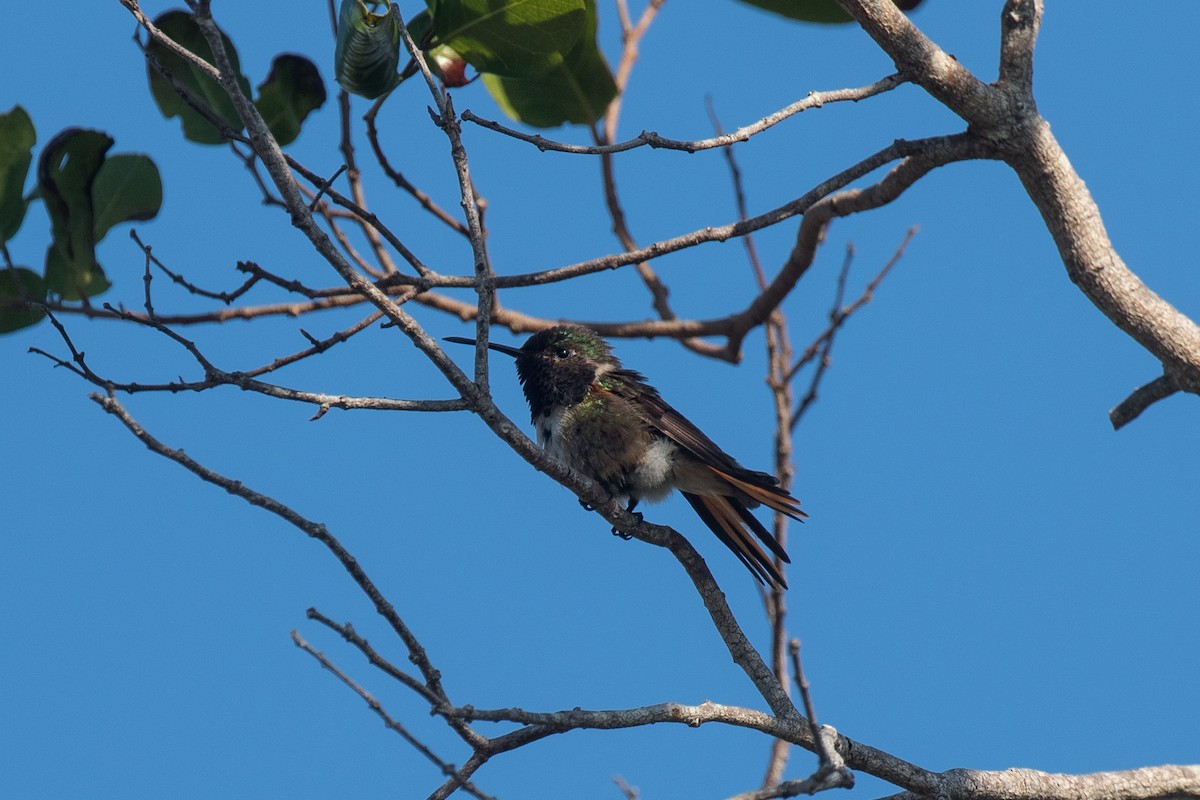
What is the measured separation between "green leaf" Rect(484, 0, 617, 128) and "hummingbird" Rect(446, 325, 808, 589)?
83cm

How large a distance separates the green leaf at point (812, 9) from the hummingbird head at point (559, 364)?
4.90ft

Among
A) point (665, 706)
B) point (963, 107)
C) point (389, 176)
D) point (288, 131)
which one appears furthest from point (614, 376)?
point (665, 706)

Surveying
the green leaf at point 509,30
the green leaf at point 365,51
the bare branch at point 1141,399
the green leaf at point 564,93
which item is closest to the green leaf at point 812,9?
the green leaf at point 509,30

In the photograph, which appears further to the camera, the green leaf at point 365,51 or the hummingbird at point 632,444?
the hummingbird at point 632,444

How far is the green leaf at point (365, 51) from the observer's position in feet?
11.7

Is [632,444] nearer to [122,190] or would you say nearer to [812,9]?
[812,9]

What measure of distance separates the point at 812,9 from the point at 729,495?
1.69m

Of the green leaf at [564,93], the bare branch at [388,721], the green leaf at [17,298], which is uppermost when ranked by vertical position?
the green leaf at [564,93]

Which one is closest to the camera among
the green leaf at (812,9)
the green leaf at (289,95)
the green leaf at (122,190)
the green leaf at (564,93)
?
the green leaf at (812,9)

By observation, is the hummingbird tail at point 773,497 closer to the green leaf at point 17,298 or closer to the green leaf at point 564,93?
the green leaf at point 564,93

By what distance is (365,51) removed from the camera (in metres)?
3.60

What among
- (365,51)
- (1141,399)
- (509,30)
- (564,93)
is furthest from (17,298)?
(1141,399)

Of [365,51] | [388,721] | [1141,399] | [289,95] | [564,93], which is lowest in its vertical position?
[388,721]

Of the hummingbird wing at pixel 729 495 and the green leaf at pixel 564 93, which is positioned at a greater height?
the green leaf at pixel 564 93
